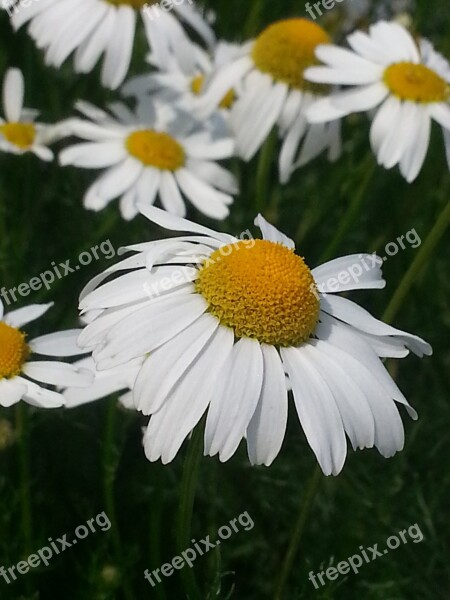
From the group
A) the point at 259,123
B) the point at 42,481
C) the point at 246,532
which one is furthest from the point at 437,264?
the point at 42,481

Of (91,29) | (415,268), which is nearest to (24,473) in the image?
(415,268)

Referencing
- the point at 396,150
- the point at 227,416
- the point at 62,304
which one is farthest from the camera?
the point at 62,304

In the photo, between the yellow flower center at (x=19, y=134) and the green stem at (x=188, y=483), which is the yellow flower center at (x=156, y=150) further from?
the green stem at (x=188, y=483)

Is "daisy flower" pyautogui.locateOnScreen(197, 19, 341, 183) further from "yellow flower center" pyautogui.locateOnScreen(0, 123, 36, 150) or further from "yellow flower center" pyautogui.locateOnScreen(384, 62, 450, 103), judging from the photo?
"yellow flower center" pyautogui.locateOnScreen(0, 123, 36, 150)

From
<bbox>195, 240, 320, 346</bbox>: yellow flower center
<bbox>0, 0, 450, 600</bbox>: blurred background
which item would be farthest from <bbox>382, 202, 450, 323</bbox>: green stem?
<bbox>195, 240, 320, 346</bbox>: yellow flower center

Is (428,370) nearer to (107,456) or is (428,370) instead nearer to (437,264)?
(437,264)
